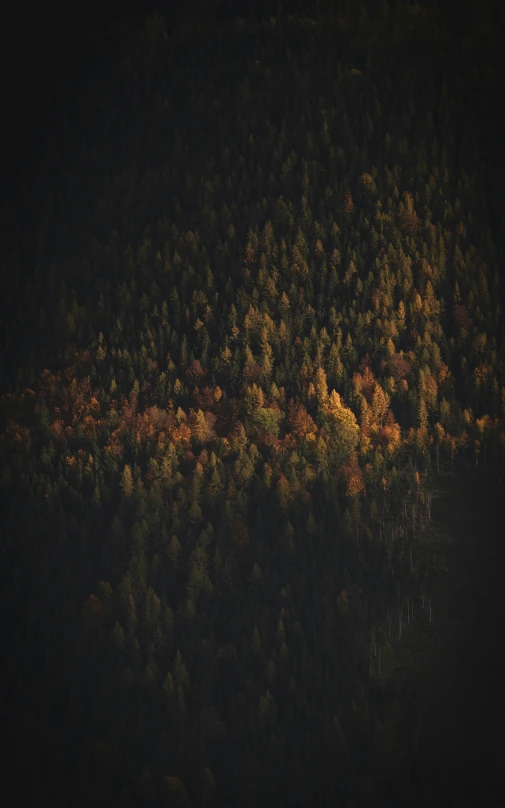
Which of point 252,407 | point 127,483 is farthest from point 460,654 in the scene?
point 127,483

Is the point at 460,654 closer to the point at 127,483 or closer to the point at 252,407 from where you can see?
the point at 252,407

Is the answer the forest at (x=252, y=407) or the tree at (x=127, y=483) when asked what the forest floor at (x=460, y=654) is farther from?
the tree at (x=127, y=483)

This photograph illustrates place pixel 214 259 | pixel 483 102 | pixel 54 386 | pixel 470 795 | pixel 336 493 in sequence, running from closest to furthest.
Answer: pixel 470 795
pixel 336 493
pixel 54 386
pixel 214 259
pixel 483 102

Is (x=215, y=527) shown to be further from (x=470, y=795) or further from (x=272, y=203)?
(x=272, y=203)

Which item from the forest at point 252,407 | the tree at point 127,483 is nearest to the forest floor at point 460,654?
the forest at point 252,407

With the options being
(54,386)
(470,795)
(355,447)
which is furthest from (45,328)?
(470,795)
